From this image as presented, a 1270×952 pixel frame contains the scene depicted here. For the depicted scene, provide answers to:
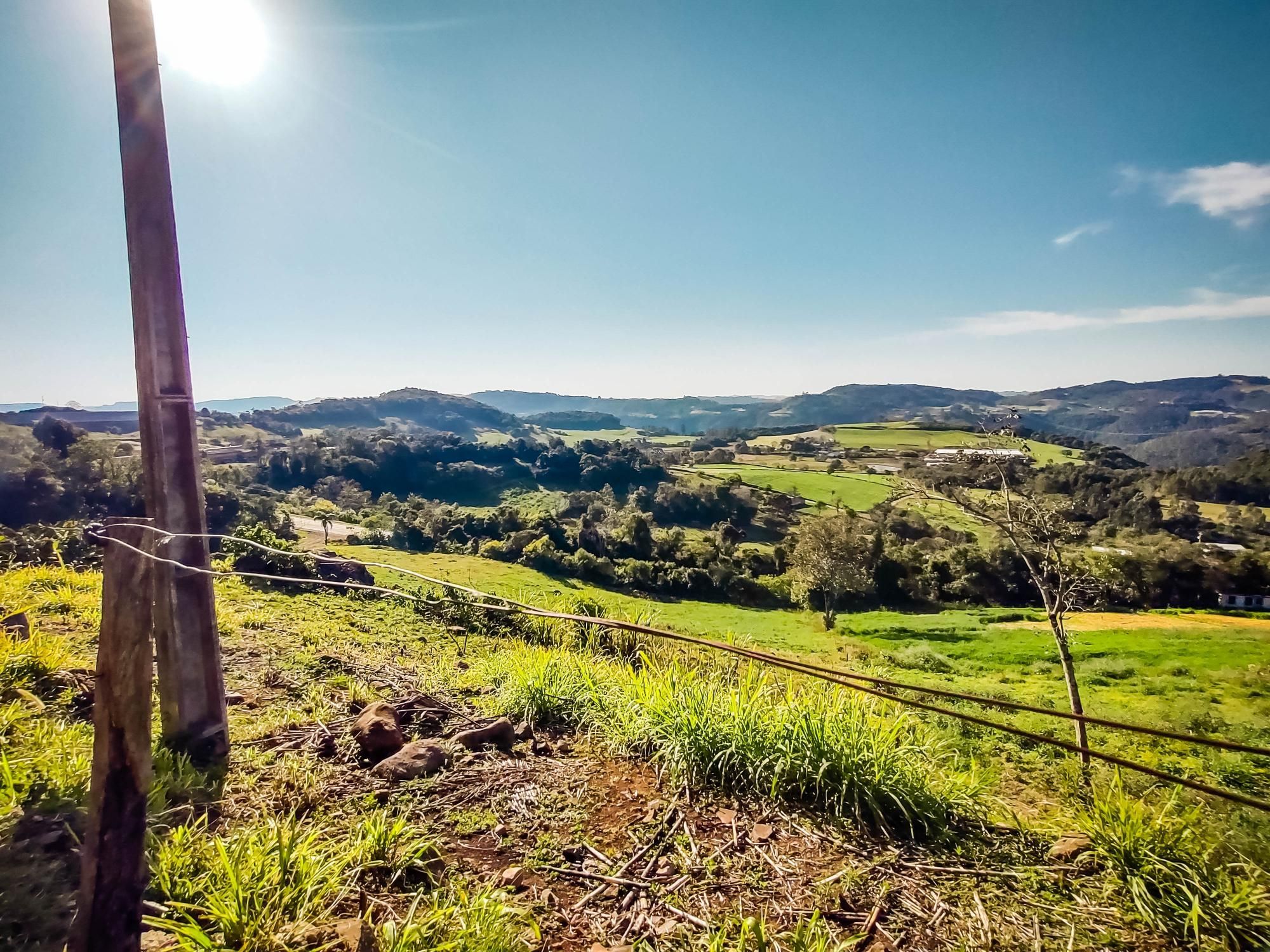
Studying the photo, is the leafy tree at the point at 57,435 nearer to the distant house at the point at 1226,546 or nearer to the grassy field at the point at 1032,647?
the grassy field at the point at 1032,647

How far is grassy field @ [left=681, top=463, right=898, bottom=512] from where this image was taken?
83.2m

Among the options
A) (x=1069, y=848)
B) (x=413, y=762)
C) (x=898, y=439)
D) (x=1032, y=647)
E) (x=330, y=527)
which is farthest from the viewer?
(x=898, y=439)

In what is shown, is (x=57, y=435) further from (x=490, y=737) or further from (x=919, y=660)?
(x=919, y=660)

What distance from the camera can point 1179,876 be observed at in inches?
108

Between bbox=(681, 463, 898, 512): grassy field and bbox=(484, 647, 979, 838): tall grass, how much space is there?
255 feet

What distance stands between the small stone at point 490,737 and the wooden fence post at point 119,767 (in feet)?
7.78

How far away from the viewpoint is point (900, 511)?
7338 centimetres

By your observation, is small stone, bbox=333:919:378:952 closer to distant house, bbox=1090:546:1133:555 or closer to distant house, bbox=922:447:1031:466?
distant house, bbox=922:447:1031:466

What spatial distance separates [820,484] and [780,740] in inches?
3729

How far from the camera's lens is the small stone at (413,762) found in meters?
3.69

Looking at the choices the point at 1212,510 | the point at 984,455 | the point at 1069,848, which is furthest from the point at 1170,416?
the point at 1069,848

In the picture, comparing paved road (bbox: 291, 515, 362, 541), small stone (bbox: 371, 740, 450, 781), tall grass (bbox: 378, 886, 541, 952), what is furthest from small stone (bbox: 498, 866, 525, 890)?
paved road (bbox: 291, 515, 362, 541)

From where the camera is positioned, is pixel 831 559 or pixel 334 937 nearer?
pixel 334 937

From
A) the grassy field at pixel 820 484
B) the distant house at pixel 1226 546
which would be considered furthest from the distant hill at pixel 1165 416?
the distant house at pixel 1226 546
